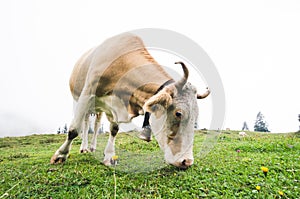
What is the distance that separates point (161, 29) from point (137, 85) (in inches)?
46.8

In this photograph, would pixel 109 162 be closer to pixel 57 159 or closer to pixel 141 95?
pixel 57 159

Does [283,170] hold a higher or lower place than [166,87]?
lower

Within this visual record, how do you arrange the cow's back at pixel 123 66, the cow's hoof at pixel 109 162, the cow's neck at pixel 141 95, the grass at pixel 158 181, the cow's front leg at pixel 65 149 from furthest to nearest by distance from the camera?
the cow's front leg at pixel 65 149 < the cow's hoof at pixel 109 162 < the cow's back at pixel 123 66 < the cow's neck at pixel 141 95 < the grass at pixel 158 181

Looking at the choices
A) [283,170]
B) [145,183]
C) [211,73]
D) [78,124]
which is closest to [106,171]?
[145,183]

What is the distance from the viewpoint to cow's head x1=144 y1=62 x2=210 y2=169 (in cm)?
390

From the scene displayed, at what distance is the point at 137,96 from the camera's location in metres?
4.88

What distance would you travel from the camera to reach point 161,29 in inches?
181

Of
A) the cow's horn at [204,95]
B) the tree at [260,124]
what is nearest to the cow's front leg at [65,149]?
the cow's horn at [204,95]

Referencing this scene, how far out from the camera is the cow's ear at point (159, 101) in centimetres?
390

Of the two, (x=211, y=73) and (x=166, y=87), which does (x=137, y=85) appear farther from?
(x=211, y=73)

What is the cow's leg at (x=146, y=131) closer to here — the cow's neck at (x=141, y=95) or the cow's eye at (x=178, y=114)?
the cow's neck at (x=141, y=95)

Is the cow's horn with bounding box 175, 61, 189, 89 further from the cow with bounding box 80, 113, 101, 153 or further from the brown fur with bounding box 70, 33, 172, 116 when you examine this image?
the cow with bounding box 80, 113, 101, 153

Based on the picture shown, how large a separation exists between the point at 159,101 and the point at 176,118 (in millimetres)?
395

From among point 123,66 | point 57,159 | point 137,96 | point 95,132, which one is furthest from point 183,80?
point 95,132
